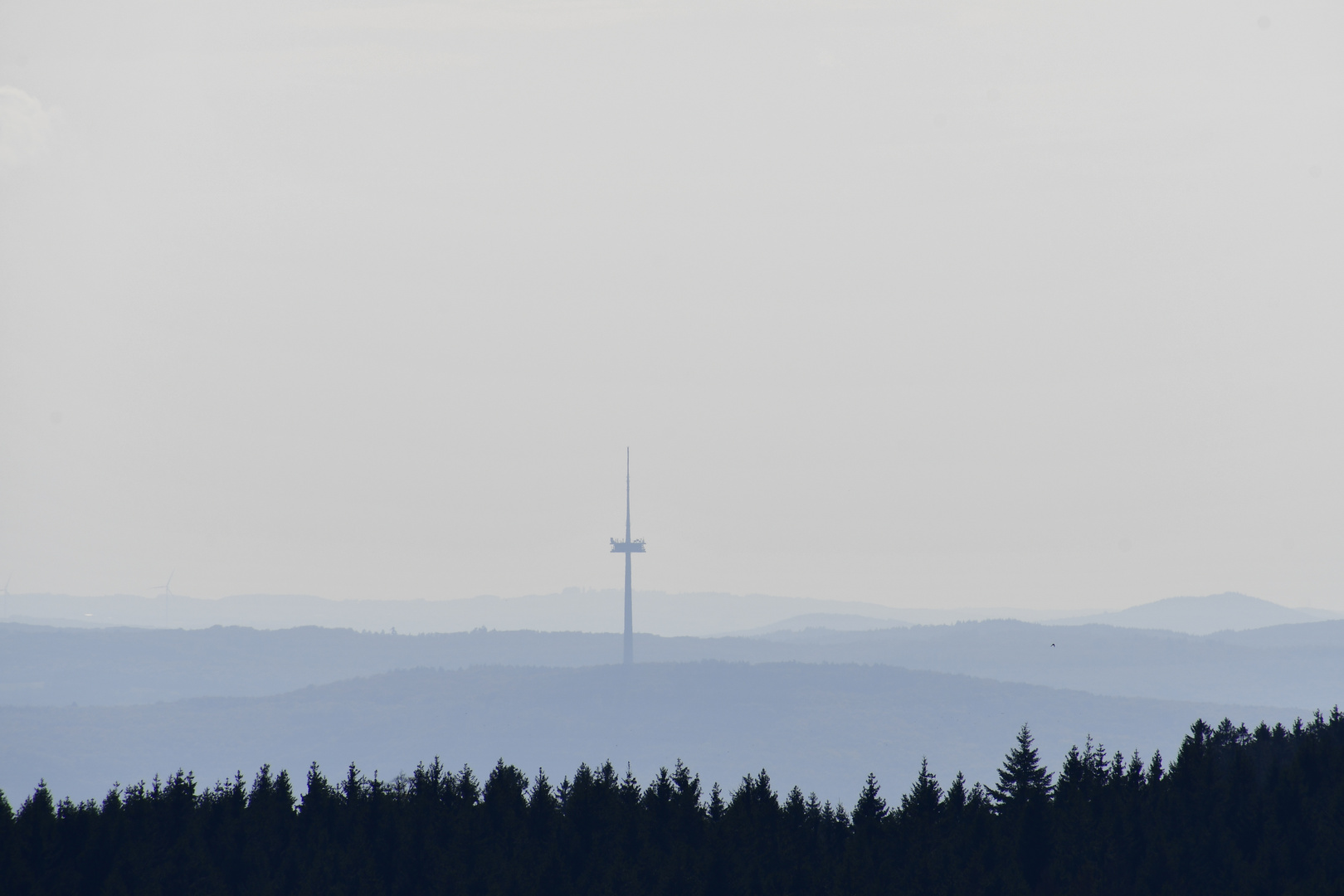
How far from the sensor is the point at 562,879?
104m

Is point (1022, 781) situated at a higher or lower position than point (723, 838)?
higher

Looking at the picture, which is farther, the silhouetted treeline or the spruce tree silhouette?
the spruce tree silhouette

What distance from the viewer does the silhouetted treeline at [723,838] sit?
9438 centimetres

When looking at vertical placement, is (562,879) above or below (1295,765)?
below

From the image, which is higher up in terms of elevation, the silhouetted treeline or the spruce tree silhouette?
the spruce tree silhouette

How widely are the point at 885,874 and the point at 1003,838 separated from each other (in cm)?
788

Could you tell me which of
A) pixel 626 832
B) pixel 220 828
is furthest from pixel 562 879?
pixel 220 828

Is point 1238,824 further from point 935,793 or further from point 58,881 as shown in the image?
point 58,881

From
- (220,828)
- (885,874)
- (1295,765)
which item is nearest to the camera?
(885,874)

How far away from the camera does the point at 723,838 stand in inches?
4021

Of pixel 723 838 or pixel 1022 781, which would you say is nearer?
pixel 723 838

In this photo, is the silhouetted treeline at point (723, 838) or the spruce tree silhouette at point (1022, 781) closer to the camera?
the silhouetted treeline at point (723, 838)

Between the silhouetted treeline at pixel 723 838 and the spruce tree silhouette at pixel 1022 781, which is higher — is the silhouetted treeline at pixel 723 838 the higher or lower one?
the lower one

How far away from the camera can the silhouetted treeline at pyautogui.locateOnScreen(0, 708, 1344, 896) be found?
9438 cm
